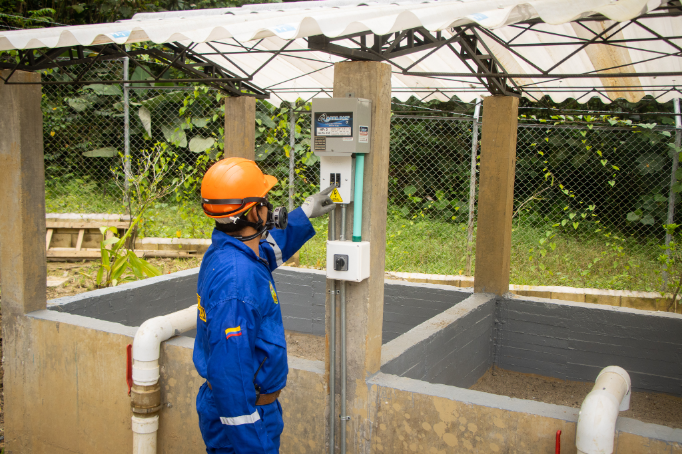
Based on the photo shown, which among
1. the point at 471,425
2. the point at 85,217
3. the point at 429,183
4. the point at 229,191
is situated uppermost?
the point at 429,183

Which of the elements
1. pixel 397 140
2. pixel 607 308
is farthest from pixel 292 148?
pixel 607 308

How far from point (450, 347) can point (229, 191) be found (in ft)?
9.30

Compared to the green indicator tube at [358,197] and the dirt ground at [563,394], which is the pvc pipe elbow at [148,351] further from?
the dirt ground at [563,394]

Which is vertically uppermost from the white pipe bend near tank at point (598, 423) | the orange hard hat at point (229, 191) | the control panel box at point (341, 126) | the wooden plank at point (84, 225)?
the control panel box at point (341, 126)

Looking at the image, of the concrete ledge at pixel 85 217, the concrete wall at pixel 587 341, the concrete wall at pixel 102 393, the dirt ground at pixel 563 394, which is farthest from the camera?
the concrete ledge at pixel 85 217

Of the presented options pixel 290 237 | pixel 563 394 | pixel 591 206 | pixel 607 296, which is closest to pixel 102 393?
pixel 290 237

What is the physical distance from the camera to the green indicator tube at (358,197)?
2.96m

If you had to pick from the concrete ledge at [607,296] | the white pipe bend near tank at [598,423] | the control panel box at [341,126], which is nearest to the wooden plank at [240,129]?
the control panel box at [341,126]

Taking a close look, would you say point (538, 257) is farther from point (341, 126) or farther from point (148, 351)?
point (148, 351)

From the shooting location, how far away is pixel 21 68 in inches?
160

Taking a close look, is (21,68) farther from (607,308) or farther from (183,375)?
(607,308)

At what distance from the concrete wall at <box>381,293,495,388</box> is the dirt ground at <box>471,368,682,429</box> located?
18 cm

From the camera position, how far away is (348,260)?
117 inches

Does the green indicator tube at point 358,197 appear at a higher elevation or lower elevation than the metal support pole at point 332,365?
higher
